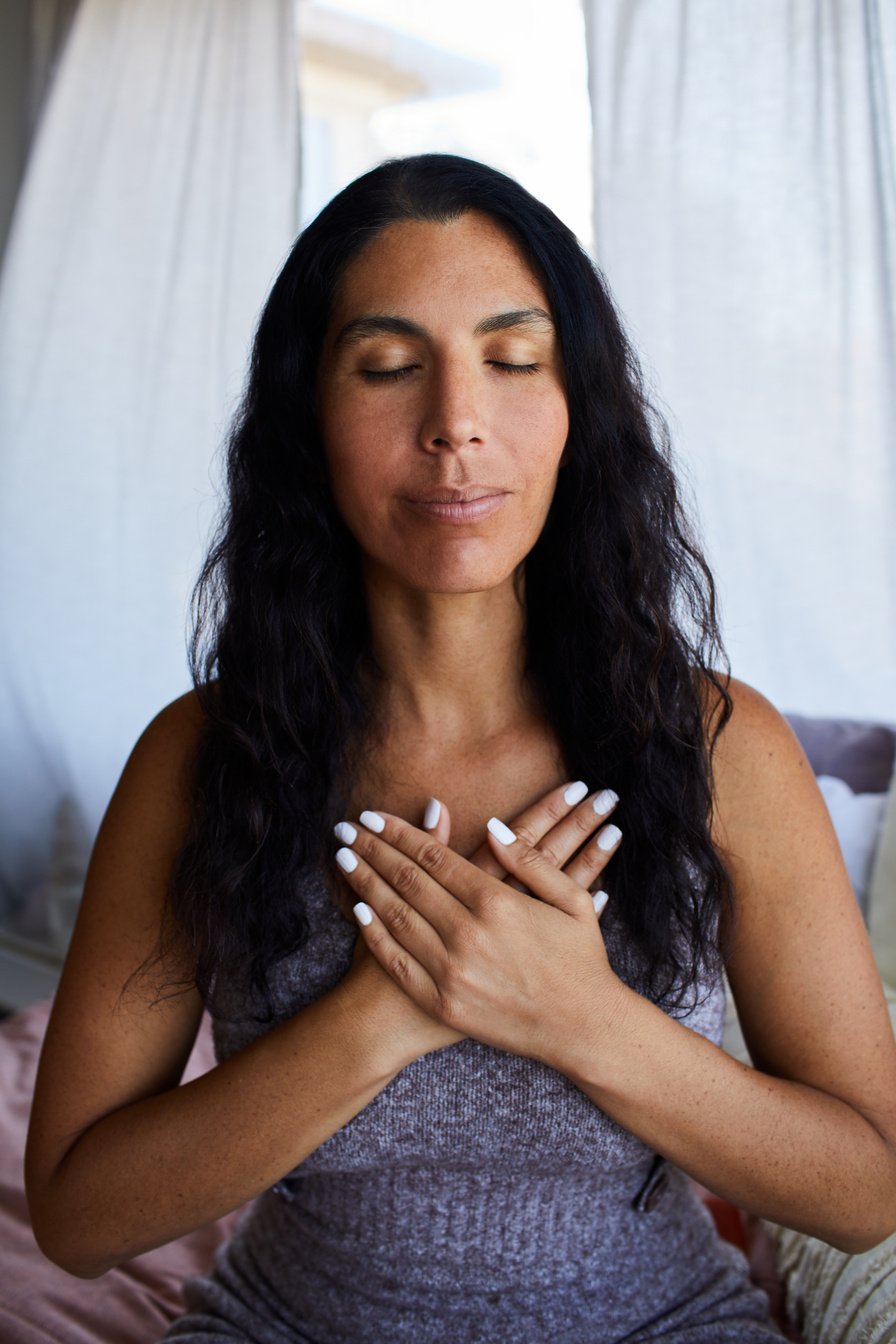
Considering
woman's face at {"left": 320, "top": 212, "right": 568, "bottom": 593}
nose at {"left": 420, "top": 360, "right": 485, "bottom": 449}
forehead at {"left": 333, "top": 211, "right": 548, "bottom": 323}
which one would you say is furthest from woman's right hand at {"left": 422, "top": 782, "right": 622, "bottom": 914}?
forehead at {"left": 333, "top": 211, "right": 548, "bottom": 323}

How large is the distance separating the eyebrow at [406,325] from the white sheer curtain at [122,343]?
2.06 metres

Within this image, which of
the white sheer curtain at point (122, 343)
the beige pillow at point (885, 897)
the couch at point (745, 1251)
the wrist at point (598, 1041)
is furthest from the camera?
the white sheer curtain at point (122, 343)

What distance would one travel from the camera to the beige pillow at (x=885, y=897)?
1.92 meters

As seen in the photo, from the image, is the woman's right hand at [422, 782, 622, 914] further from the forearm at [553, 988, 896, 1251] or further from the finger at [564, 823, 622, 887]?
the forearm at [553, 988, 896, 1251]

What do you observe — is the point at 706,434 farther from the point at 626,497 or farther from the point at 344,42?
the point at 344,42

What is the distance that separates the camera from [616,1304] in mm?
1128

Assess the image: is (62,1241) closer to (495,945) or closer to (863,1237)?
(495,945)

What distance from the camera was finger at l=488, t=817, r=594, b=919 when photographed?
3.39 ft

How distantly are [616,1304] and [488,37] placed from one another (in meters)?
2.44

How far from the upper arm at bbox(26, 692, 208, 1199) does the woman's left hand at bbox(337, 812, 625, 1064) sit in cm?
24

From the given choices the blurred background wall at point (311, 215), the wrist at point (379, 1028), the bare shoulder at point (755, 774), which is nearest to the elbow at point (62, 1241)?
the wrist at point (379, 1028)

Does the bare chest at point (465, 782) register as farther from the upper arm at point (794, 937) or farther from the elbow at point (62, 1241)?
the elbow at point (62, 1241)

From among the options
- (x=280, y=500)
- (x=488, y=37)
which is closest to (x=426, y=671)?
(x=280, y=500)

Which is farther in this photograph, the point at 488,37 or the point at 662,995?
the point at 488,37
